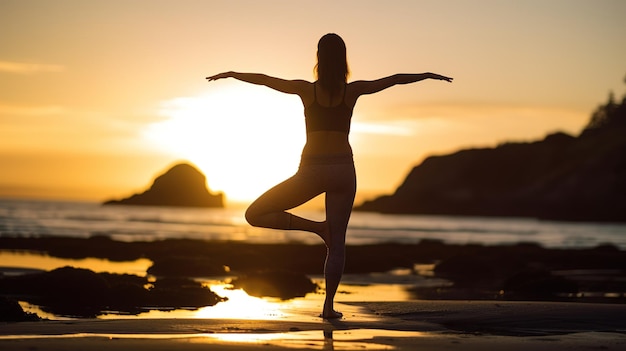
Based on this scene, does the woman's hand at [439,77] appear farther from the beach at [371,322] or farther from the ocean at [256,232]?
the ocean at [256,232]

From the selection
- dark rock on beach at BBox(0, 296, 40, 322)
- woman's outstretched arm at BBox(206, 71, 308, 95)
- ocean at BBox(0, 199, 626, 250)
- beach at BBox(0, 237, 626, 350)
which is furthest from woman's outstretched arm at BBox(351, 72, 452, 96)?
ocean at BBox(0, 199, 626, 250)

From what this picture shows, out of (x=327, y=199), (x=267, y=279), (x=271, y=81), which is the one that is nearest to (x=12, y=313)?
(x=327, y=199)

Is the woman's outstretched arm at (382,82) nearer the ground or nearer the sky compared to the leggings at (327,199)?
nearer the sky

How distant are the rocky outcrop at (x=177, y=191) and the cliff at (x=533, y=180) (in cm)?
4108

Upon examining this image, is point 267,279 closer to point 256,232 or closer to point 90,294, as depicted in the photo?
point 90,294

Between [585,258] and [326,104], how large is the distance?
2145 cm

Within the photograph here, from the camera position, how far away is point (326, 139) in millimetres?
8383

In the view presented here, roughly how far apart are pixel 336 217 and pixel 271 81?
1.50 meters

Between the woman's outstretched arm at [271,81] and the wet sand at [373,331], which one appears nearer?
the wet sand at [373,331]

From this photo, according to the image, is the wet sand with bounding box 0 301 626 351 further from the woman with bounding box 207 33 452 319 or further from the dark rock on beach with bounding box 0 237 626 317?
the dark rock on beach with bounding box 0 237 626 317

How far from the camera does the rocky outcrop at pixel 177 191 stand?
162000mm

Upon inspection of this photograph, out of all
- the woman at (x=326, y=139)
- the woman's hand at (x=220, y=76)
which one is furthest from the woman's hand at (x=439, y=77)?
the woman's hand at (x=220, y=76)

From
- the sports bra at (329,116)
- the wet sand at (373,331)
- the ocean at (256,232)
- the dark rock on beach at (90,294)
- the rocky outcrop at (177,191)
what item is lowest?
the wet sand at (373,331)

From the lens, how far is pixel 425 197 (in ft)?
604
